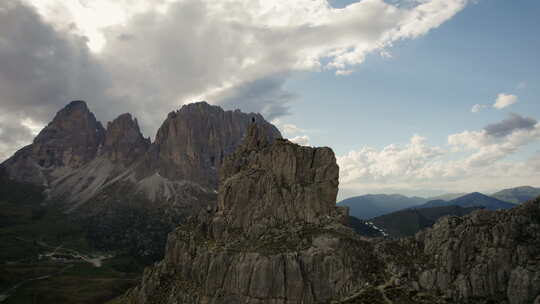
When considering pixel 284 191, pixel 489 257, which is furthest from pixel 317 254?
pixel 489 257

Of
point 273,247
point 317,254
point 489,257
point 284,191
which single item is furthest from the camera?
point 284,191

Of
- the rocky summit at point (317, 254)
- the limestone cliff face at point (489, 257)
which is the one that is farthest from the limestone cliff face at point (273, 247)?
the limestone cliff face at point (489, 257)

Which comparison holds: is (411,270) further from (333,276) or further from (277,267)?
(277,267)

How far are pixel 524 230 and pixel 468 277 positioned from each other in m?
23.7

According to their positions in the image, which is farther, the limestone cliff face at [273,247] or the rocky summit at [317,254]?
the limestone cliff face at [273,247]

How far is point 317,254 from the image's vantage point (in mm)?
152750

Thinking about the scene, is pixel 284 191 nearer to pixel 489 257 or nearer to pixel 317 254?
pixel 317 254

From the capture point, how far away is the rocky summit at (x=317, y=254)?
128m

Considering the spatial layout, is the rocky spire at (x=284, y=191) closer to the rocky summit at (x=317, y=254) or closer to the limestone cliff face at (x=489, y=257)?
the rocky summit at (x=317, y=254)

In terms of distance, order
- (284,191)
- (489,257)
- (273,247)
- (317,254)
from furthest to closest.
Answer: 1. (284,191)
2. (273,247)
3. (317,254)
4. (489,257)

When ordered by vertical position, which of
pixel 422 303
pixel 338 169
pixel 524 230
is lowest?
pixel 422 303

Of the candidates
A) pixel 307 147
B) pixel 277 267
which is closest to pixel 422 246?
pixel 277 267

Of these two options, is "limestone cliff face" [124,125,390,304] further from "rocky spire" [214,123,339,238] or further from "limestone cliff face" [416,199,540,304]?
"limestone cliff face" [416,199,540,304]

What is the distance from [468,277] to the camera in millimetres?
130125
